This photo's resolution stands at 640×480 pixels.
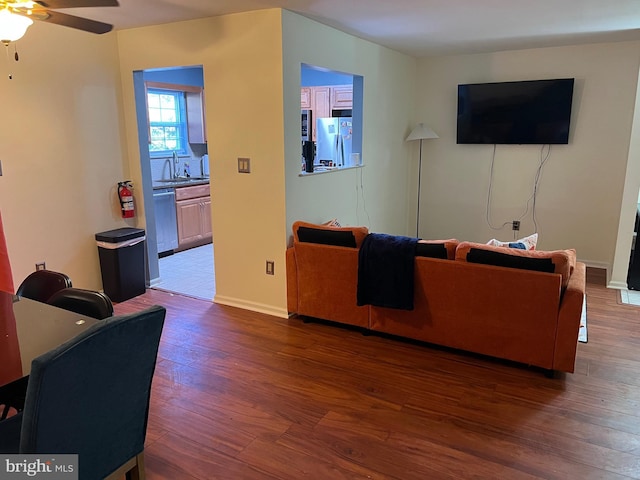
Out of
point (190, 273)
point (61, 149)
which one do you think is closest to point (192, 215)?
point (190, 273)

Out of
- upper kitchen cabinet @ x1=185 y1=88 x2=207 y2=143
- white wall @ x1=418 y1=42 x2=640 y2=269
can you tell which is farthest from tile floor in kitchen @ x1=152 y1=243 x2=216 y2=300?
white wall @ x1=418 y1=42 x2=640 y2=269

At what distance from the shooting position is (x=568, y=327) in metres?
2.87

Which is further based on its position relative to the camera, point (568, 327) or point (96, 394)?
point (568, 327)

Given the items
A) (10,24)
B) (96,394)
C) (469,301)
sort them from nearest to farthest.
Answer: (96,394), (10,24), (469,301)

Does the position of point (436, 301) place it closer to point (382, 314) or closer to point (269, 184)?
point (382, 314)

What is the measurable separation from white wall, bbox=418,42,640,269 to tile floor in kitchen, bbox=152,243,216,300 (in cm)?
289

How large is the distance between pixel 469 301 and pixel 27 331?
249 cm

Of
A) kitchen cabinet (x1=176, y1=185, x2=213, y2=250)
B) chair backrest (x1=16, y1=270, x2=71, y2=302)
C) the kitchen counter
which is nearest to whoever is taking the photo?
chair backrest (x1=16, y1=270, x2=71, y2=302)

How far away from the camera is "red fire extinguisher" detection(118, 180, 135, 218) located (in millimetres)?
4441

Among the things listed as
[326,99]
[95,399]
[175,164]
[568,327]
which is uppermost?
[326,99]

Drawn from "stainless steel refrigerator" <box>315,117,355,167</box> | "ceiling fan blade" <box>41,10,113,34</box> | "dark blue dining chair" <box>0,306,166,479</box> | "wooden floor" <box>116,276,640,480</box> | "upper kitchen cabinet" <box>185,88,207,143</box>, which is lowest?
"wooden floor" <box>116,276,640,480</box>

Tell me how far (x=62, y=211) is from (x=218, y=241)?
1.33 m

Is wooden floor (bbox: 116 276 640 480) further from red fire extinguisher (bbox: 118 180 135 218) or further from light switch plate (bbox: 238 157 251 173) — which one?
red fire extinguisher (bbox: 118 180 135 218)

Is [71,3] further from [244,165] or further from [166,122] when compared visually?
[166,122]
